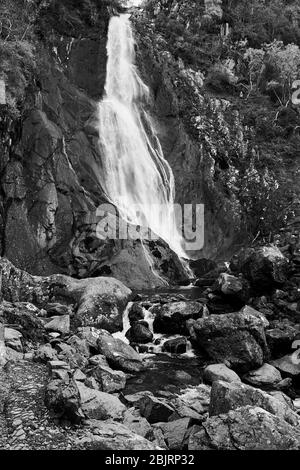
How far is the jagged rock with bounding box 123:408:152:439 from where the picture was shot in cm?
751

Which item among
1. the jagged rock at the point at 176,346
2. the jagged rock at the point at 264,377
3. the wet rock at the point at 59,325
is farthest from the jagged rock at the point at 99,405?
the jagged rock at the point at 176,346

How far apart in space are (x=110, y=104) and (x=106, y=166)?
19.6 feet

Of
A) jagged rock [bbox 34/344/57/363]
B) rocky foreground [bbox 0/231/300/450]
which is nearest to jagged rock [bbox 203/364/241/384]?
rocky foreground [bbox 0/231/300/450]

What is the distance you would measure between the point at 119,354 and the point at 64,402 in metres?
5.12

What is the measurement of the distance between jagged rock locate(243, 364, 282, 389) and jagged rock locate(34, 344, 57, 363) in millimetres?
5078

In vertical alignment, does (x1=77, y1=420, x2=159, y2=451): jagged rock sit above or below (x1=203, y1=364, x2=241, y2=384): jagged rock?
above

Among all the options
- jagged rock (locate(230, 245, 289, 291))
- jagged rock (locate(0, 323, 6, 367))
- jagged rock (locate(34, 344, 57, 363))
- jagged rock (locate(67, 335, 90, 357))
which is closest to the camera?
jagged rock (locate(0, 323, 6, 367))

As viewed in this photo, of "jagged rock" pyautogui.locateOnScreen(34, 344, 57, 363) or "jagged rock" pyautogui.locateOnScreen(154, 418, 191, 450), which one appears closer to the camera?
"jagged rock" pyautogui.locateOnScreen(154, 418, 191, 450)

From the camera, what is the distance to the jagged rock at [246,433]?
20.9ft

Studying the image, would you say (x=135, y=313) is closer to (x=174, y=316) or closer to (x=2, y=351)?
(x=174, y=316)

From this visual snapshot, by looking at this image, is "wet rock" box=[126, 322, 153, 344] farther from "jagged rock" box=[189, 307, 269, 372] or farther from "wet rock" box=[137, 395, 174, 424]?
"wet rock" box=[137, 395, 174, 424]

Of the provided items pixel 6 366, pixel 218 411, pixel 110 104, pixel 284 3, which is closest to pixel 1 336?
pixel 6 366
